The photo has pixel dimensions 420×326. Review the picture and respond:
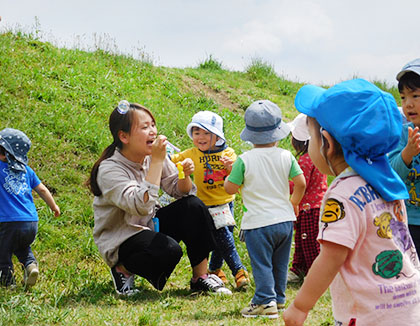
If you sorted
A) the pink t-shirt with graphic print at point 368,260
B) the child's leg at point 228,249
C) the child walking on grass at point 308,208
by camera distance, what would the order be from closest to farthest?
1. the pink t-shirt with graphic print at point 368,260
2. the child's leg at point 228,249
3. the child walking on grass at point 308,208

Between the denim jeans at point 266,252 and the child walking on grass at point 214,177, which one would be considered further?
the child walking on grass at point 214,177

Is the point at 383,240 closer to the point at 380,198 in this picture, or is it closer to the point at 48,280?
the point at 380,198

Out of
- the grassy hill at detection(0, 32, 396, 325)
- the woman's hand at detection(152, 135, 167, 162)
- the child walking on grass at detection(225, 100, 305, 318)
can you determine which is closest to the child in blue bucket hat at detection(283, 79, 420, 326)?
the grassy hill at detection(0, 32, 396, 325)

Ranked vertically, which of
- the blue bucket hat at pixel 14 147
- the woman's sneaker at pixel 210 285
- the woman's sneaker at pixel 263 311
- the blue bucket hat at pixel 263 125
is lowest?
the woman's sneaker at pixel 210 285

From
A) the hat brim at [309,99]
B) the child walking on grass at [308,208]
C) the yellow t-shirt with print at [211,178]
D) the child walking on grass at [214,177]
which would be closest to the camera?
the hat brim at [309,99]

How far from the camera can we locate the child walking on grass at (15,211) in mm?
4336

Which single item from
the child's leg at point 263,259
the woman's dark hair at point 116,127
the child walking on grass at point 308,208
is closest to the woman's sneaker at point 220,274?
the child walking on grass at point 308,208

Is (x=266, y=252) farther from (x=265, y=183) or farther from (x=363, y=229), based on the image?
(x=363, y=229)

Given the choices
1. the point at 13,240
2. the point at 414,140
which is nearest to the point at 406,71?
the point at 414,140

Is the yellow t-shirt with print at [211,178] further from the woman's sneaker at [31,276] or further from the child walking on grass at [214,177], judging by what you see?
the woman's sneaker at [31,276]

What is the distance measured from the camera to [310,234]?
517 centimetres

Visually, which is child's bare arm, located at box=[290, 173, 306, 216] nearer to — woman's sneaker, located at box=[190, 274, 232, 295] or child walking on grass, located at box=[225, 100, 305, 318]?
child walking on grass, located at box=[225, 100, 305, 318]

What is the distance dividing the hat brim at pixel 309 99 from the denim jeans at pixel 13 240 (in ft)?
9.63

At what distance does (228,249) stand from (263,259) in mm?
949
